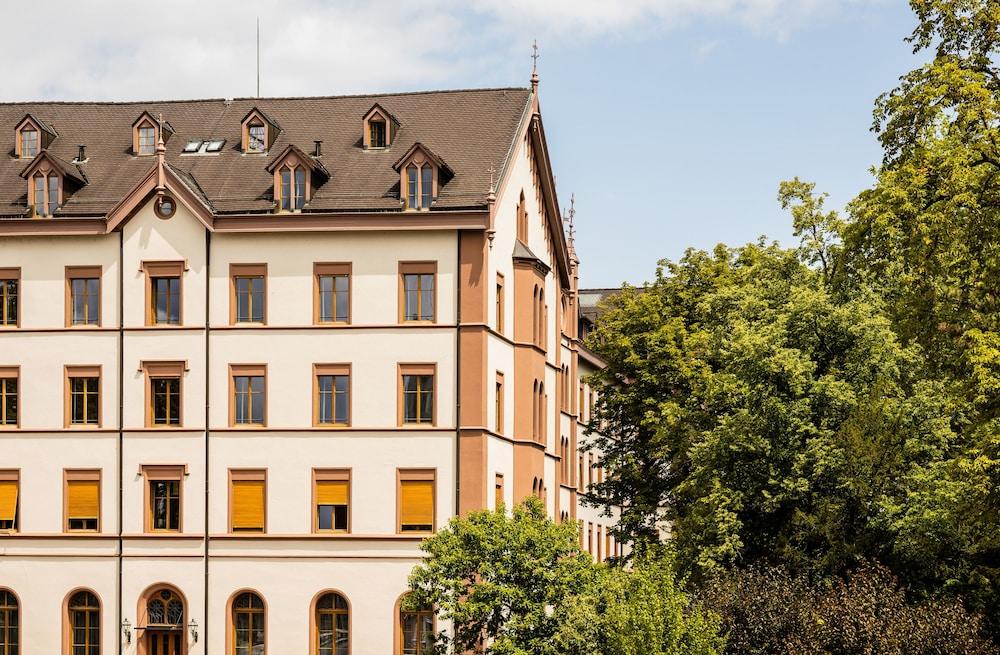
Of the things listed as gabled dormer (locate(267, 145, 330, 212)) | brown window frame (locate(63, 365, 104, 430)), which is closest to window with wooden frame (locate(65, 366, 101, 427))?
brown window frame (locate(63, 365, 104, 430))

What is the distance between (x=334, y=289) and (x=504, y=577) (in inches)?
552

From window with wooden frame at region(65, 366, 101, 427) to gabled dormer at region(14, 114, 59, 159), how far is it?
901cm

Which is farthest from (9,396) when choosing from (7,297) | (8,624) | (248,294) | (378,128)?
(378,128)

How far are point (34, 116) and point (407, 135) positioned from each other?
14.8m

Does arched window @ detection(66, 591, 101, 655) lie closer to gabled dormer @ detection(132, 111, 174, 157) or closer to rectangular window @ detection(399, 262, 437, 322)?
rectangular window @ detection(399, 262, 437, 322)

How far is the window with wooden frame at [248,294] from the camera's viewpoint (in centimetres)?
5516

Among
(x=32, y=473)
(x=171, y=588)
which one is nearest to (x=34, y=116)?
(x=32, y=473)

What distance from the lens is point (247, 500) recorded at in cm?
5453

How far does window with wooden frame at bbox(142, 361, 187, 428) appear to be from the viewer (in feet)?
181

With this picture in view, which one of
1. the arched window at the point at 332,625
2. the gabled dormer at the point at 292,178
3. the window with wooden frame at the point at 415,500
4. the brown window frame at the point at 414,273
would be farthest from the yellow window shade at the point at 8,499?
the brown window frame at the point at 414,273

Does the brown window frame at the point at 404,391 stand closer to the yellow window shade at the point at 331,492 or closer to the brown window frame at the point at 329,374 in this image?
the brown window frame at the point at 329,374

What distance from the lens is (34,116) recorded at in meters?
62.6

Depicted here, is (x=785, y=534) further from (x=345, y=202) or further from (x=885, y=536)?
(x=345, y=202)

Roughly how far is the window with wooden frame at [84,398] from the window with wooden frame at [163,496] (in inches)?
103
